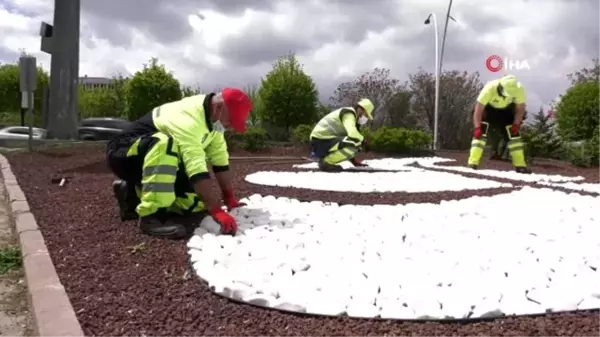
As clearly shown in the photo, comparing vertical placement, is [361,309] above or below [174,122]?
below

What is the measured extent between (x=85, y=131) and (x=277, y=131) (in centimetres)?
916

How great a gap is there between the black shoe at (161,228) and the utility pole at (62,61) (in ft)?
55.8

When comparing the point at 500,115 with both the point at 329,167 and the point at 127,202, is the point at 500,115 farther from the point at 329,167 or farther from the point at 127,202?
the point at 127,202

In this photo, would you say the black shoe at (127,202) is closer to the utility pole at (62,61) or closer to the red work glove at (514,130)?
the red work glove at (514,130)

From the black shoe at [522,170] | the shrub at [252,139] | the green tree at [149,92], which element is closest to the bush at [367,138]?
the shrub at [252,139]

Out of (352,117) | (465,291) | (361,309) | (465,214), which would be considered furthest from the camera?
(352,117)

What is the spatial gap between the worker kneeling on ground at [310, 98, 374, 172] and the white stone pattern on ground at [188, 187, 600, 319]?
426 centimetres

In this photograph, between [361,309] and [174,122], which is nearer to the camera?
[361,309]

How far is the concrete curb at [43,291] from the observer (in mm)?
2795

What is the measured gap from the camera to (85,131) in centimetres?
2708

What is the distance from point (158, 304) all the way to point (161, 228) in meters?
1.46

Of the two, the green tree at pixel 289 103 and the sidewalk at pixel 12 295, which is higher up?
the green tree at pixel 289 103

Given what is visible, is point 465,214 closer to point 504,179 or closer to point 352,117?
point 504,179

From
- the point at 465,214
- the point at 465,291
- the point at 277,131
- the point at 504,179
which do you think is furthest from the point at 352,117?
the point at 277,131
